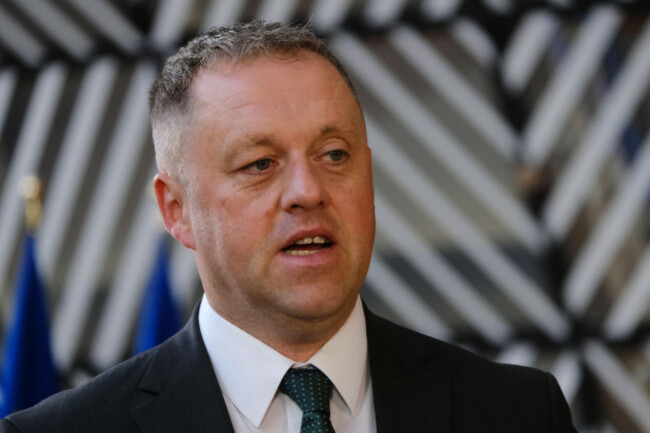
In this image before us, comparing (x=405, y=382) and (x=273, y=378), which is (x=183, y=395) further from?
(x=405, y=382)

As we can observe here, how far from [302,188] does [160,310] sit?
348cm

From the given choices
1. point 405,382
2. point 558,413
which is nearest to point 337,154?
point 405,382

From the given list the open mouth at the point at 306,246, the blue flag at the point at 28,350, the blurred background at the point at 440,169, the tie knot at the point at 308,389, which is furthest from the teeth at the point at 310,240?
the blurred background at the point at 440,169

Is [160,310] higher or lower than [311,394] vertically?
lower

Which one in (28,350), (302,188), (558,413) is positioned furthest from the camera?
(28,350)

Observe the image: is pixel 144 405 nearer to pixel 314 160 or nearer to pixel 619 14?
pixel 314 160

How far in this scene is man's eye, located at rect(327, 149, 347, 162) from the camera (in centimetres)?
168

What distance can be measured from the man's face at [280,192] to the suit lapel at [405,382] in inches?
6.0

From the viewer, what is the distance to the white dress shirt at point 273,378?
1.69 m

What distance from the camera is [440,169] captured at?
22.3ft

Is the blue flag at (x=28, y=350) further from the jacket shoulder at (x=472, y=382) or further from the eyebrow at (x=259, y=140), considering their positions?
the eyebrow at (x=259, y=140)

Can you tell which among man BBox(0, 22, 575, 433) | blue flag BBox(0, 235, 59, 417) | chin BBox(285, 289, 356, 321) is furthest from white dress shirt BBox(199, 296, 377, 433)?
blue flag BBox(0, 235, 59, 417)

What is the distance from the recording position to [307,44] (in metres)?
1.77

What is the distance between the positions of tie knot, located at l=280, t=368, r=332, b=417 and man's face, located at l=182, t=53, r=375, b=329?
0.11 metres
